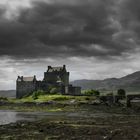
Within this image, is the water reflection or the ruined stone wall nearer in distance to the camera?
the water reflection

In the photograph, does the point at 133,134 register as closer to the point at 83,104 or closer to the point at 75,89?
the point at 83,104

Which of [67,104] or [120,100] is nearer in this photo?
[67,104]

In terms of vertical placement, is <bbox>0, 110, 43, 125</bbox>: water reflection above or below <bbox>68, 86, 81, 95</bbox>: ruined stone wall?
below

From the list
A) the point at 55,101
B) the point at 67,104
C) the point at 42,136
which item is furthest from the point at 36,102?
the point at 42,136

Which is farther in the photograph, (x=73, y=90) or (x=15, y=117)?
(x=73, y=90)

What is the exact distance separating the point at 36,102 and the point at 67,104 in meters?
19.0

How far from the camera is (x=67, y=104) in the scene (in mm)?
140000

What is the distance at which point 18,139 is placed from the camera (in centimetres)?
3575

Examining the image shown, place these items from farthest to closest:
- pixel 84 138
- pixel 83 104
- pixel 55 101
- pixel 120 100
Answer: pixel 120 100 → pixel 55 101 → pixel 83 104 → pixel 84 138

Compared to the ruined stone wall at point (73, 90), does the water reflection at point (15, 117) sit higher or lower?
lower

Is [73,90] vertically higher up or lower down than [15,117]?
higher up

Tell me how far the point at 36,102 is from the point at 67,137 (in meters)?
118

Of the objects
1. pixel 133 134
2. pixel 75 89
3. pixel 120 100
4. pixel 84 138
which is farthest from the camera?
pixel 75 89

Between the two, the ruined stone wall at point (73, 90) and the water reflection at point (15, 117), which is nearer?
the water reflection at point (15, 117)
